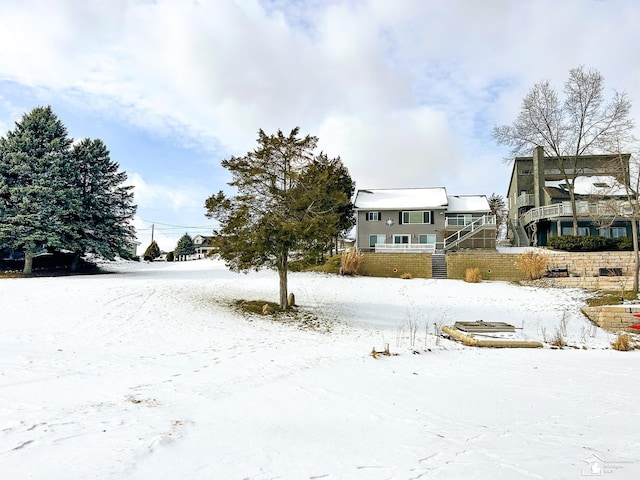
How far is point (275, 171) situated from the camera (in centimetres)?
1554

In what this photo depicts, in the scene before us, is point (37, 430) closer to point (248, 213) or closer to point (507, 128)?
point (248, 213)

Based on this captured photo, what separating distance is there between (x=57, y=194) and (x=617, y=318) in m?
28.4

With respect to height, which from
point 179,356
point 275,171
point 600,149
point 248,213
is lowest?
point 179,356

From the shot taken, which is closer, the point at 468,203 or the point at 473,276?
the point at 473,276

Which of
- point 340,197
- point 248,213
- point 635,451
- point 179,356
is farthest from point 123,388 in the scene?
point 340,197

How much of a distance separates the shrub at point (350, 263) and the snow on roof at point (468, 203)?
1245 centimetres

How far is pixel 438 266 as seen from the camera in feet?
90.5

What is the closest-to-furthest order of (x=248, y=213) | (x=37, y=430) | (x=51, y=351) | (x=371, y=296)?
(x=37, y=430) → (x=51, y=351) → (x=248, y=213) → (x=371, y=296)

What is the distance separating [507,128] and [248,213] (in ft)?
84.7

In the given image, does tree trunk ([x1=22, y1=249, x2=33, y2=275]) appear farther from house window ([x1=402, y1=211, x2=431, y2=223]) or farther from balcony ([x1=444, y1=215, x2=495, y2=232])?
balcony ([x1=444, y1=215, x2=495, y2=232])

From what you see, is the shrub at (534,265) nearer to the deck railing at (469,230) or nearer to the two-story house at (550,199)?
the two-story house at (550,199)

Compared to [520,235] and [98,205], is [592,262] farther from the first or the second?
[98,205]

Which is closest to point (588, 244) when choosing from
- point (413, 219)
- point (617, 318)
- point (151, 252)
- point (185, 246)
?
point (413, 219)

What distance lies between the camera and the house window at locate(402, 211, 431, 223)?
34.2 meters
